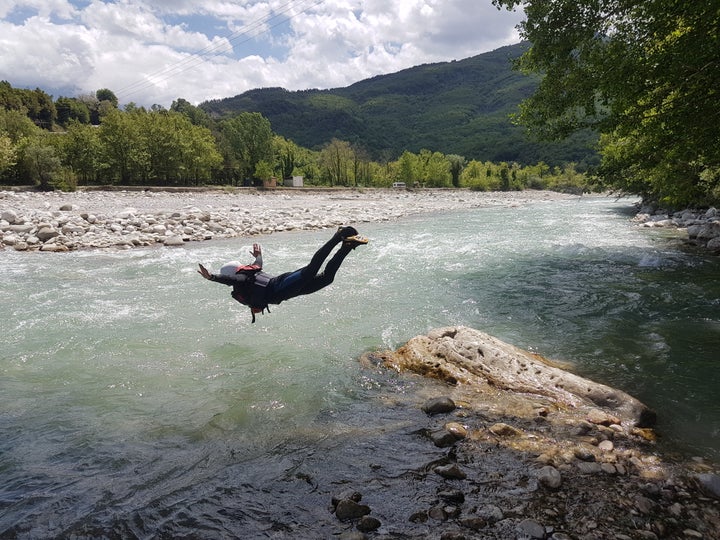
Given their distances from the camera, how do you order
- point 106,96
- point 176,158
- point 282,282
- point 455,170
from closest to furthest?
point 282,282, point 176,158, point 455,170, point 106,96

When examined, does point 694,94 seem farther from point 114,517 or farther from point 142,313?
point 142,313

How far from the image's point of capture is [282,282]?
6648 mm

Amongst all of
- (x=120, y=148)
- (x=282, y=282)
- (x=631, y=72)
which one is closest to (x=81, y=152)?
(x=120, y=148)

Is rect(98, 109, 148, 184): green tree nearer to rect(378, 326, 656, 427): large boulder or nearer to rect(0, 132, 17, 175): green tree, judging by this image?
rect(0, 132, 17, 175): green tree

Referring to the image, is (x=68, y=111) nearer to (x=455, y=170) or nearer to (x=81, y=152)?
(x=81, y=152)

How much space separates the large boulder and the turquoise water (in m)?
0.60

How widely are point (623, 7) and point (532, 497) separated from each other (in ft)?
36.8

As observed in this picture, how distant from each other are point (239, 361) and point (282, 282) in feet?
7.80

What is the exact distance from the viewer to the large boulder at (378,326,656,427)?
231 inches

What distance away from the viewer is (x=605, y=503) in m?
3.89

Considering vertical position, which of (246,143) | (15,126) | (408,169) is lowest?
(408,169)

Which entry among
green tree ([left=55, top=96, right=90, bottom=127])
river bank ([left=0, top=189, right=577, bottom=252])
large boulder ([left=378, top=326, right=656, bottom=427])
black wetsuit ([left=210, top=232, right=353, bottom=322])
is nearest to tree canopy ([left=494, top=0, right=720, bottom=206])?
large boulder ([left=378, top=326, right=656, bottom=427])

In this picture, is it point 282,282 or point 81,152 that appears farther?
point 81,152

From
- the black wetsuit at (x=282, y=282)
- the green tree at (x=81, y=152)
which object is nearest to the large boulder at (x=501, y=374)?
the black wetsuit at (x=282, y=282)
